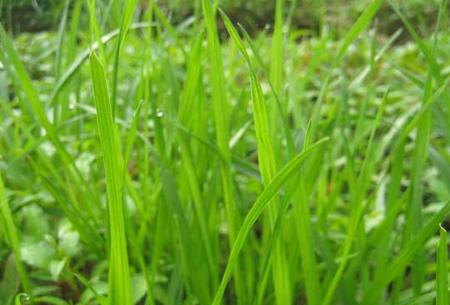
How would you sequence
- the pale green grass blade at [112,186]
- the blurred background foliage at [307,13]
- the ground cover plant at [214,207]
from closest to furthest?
1. the pale green grass blade at [112,186]
2. the ground cover plant at [214,207]
3. the blurred background foliage at [307,13]

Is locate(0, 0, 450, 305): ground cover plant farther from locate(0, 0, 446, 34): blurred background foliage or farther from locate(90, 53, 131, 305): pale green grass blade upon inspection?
locate(0, 0, 446, 34): blurred background foliage

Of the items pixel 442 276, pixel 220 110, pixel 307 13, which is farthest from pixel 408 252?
pixel 307 13

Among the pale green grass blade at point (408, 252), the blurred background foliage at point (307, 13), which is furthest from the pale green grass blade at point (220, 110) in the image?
the blurred background foliage at point (307, 13)

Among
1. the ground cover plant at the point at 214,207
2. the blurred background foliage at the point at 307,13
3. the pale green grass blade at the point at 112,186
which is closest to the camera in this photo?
the pale green grass blade at the point at 112,186

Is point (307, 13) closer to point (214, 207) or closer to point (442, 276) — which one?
point (214, 207)

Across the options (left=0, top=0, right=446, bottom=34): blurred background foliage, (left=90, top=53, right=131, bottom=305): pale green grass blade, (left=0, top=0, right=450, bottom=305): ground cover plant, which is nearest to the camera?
(left=90, top=53, right=131, bottom=305): pale green grass blade

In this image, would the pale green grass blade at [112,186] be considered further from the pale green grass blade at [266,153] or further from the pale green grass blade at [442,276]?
the pale green grass blade at [442,276]

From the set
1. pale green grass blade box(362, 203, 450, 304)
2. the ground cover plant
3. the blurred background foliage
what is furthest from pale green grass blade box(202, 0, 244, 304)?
the blurred background foliage

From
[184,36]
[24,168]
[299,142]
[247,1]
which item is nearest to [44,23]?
[184,36]

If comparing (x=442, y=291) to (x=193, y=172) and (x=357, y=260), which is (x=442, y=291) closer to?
(x=357, y=260)

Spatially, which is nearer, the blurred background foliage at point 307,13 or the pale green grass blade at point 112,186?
the pale green grass blade at point 112,186
